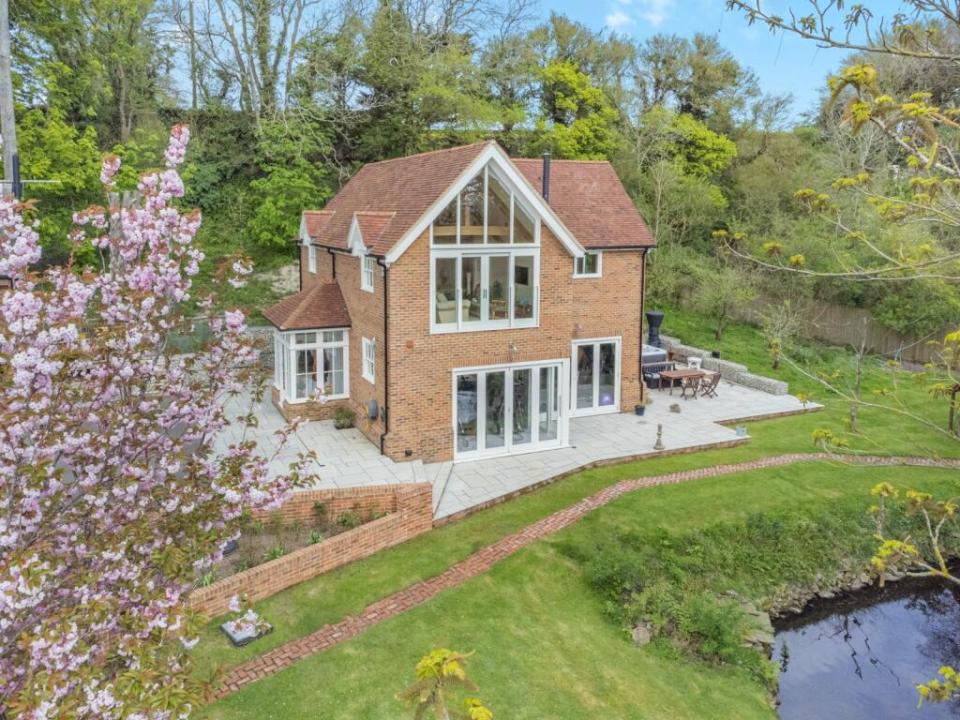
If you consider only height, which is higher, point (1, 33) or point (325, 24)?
point (325, 24)

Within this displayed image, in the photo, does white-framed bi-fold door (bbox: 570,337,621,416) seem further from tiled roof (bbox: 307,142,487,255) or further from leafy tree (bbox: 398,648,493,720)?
leafy tree (bbox: 398,648,493,720)

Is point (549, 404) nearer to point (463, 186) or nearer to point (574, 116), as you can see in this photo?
Result: point (463, 186)

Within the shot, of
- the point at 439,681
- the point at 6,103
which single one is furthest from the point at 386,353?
the point at 439,681

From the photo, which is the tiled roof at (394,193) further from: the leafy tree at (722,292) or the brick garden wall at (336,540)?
the leafy tree at (722,292)

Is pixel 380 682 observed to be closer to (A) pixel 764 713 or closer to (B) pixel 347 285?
(A) pixel 764 713

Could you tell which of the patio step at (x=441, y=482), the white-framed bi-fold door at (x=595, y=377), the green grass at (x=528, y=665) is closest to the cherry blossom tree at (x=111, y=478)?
the green grass at (x=528, y=665)

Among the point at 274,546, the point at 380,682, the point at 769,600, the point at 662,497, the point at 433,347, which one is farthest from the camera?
the point at 433,347

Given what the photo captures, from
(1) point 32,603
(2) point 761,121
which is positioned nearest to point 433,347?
(1) point 32,603
